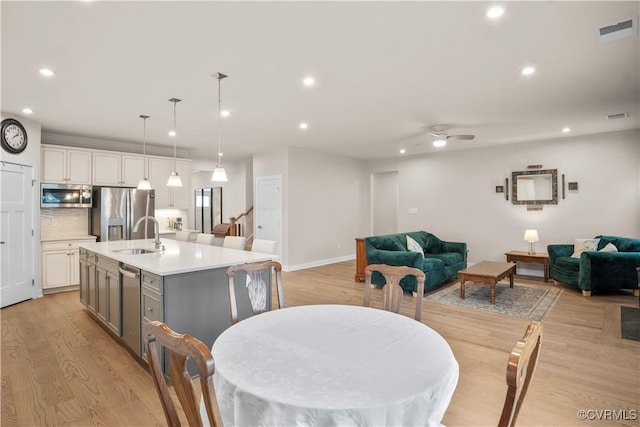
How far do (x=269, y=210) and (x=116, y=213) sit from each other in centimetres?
290

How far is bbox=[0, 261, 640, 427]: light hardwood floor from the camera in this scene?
7.26ft

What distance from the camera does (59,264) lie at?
5.27 m

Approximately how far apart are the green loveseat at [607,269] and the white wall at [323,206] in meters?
4.56

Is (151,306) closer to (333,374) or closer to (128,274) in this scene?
(128,274)

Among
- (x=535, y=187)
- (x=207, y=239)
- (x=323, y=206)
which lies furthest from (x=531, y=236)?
(x=207, y=239)

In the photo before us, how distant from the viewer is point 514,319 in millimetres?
4012

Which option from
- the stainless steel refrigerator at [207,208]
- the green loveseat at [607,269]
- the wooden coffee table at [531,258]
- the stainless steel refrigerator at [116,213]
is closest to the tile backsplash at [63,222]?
the stainless steel refrigerator at [116,213]

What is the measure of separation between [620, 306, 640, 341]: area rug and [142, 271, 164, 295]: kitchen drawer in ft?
14.7

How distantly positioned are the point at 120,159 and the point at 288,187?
3132 mm

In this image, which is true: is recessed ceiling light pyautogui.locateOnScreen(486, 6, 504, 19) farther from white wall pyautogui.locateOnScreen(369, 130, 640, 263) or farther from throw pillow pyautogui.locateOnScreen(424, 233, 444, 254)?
white wall pyautogui.locateOnScreen(369, 130, 640, 263)

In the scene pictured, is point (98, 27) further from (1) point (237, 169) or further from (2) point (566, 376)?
(1) point (237, 169)

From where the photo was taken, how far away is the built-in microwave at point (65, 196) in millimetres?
5262

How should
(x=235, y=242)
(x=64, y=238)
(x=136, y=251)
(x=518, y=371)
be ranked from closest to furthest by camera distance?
(x=518, y=371) → (x=136, y=251) → (x=235, y=242) → (x=64, y=238)

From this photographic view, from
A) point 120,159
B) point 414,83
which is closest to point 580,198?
point 414,83
